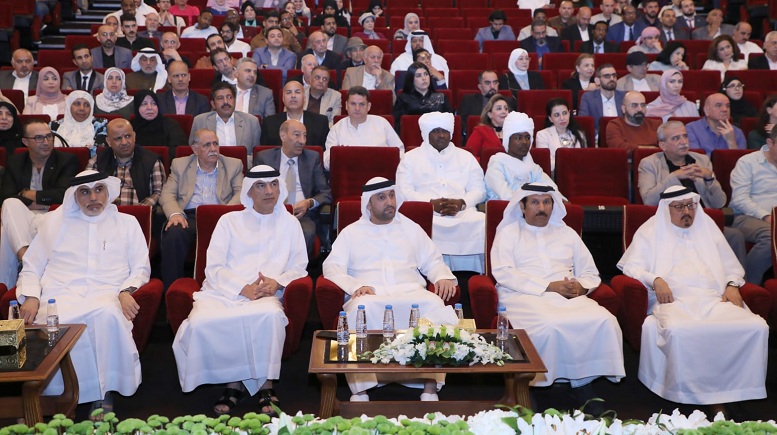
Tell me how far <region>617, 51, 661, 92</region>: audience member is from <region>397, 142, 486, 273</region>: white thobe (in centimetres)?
290

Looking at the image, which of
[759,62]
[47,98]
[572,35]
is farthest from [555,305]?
[572,35]

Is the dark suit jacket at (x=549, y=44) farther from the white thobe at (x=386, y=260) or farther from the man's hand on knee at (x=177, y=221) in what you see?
the man's hand on knee at (x=177, y=221)

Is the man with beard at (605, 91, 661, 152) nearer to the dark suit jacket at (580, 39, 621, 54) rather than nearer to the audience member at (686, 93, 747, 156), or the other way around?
the audience member at (686, 93, 747, 156)

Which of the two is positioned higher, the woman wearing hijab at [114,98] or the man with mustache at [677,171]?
the woman wearing hijab at [114,98]

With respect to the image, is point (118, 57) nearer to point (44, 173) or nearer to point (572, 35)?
point (44, 173)

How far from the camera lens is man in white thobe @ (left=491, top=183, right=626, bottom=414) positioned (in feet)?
15.5

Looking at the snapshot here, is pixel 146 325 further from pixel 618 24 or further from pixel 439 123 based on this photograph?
pixel 618 24

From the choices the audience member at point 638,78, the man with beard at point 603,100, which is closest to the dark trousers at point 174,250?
the man with beard at point 603,100

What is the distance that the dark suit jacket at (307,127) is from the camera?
7195mm

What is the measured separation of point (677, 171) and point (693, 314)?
4.88 ft

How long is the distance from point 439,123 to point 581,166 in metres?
1.13

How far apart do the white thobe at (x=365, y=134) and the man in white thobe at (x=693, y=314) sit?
2515 mm

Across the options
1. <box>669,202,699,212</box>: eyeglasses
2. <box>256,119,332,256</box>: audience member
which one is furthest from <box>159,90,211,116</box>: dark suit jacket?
<box>669,202,699,212</box>: eyeglasses

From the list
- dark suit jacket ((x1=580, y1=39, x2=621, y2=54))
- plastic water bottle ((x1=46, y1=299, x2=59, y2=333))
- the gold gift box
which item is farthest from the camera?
dark suit jacket ((x1=580, y1=39, x2=621, y2=54))
